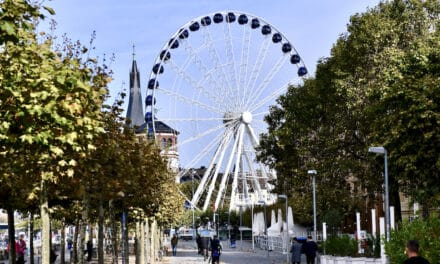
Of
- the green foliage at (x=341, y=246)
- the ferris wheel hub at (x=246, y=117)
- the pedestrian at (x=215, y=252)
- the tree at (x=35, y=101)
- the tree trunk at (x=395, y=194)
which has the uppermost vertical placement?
the ferris wheel hub at (x=246, y=117)

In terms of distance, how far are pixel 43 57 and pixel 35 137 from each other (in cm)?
263

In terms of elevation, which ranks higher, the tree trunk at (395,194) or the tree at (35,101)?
the tree at (35,101)

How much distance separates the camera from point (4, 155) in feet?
53.6

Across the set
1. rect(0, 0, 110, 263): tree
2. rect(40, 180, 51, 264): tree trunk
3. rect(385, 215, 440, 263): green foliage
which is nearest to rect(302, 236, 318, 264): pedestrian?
rect(385, 215, 440, 263): green foliage

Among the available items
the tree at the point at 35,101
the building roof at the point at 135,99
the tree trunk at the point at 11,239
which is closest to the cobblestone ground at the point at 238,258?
the tree trunk at the point at 11,239

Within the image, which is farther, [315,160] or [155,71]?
[155,71]

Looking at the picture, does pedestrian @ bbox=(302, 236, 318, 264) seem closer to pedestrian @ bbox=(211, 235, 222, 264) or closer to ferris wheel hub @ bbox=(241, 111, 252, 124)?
pedestrian @ bbox=(211, 235, 222, 264)

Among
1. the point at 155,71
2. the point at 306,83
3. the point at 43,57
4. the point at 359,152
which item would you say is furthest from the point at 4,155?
the point at 155,71

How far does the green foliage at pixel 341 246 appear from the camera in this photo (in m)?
35.2

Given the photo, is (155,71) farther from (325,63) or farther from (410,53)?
(410,53)

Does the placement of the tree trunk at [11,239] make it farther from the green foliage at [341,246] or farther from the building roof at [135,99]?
the building roof at [135,99]

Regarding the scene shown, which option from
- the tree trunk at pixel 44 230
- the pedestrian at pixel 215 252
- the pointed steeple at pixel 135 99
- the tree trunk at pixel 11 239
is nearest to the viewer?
the tree trunk at pixel 44 230

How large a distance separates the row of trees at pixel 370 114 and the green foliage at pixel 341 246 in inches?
141

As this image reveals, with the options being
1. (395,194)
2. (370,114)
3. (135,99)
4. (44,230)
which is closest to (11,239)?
(44,230)
